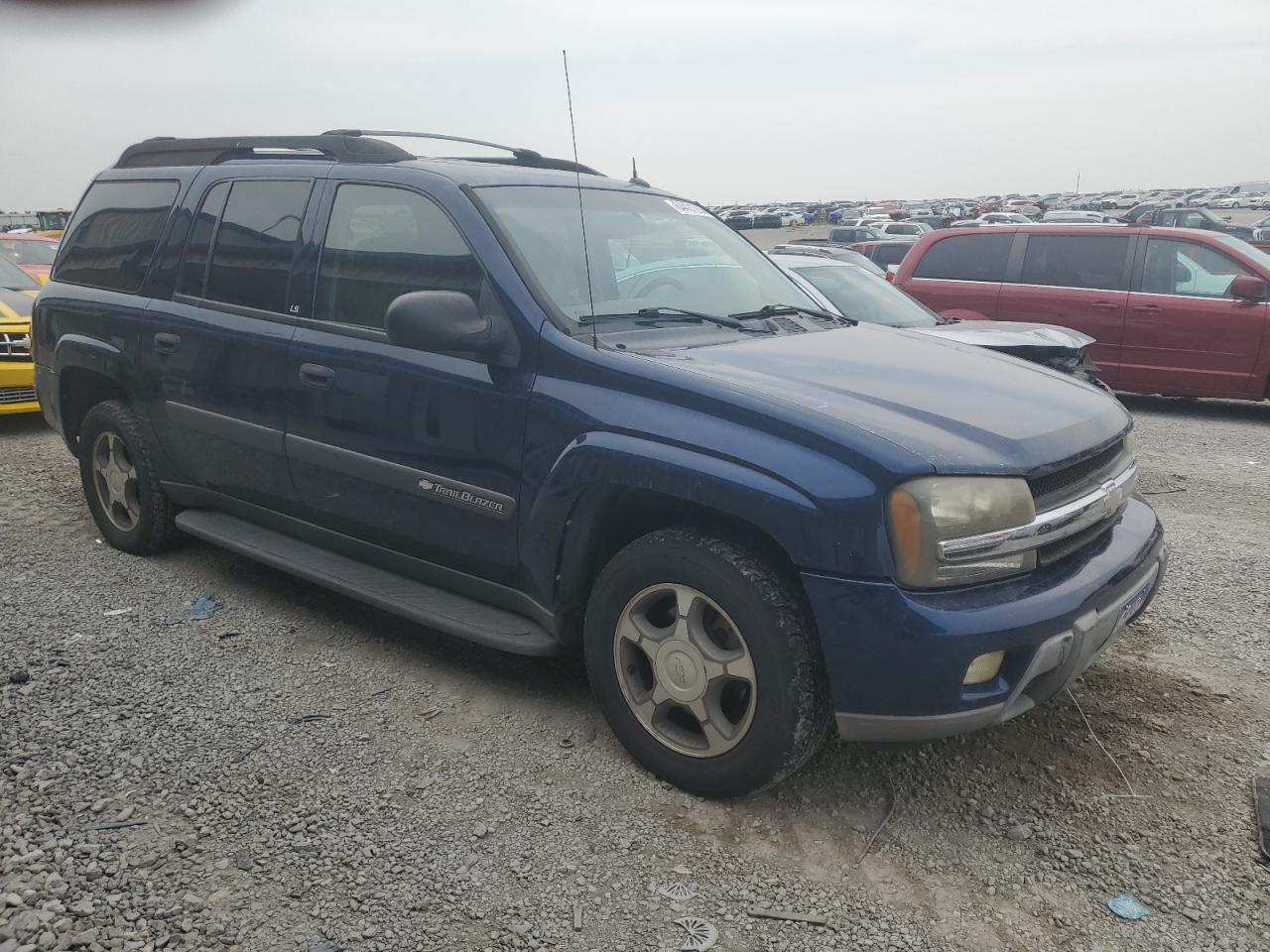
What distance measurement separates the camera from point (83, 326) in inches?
185

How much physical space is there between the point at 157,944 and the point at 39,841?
23.2 inches

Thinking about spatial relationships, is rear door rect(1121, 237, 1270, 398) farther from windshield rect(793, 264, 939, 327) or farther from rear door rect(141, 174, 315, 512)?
rear door rect(141, 174, 315, 512)

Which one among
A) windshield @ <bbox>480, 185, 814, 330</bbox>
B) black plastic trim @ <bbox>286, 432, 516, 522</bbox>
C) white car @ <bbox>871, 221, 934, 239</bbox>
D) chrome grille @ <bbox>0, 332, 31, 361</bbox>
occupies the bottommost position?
white car @ <bbox>871, 221, 934, 239</bbox>

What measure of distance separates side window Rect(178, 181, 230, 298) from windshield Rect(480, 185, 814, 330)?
1416mm

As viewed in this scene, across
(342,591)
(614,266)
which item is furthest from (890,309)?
(342,591)

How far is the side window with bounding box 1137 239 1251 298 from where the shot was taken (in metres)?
8.98

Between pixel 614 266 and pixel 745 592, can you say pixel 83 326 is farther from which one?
pixel 745 592

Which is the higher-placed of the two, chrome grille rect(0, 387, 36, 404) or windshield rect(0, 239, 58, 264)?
windshield rect(0, 239, 58, 264)

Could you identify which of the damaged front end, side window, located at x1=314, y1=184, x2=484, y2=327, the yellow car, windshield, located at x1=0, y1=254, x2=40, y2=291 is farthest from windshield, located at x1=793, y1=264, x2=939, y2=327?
windshield, located at x1=0, y1=254, x2=40, y2=291

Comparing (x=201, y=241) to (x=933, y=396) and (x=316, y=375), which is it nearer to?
(x=316, y=375)

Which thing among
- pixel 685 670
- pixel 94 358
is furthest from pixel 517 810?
pixel 94 358

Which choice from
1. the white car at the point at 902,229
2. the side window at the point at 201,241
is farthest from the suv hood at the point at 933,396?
the white car at the point at 902,229

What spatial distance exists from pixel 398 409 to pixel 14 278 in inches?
316

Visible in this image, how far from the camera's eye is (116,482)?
15.6ft
